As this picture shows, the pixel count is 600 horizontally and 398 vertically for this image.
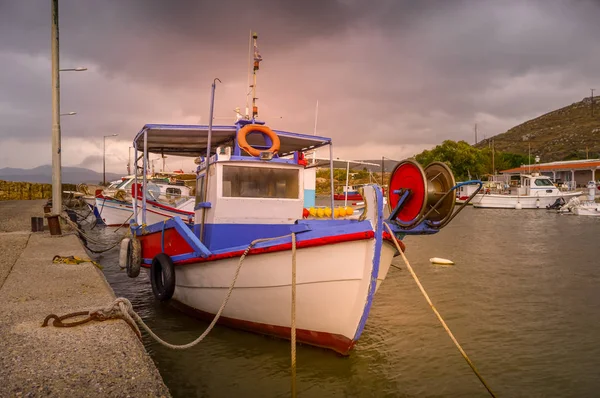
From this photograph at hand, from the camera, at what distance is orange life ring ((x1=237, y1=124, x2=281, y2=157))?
26.7ft

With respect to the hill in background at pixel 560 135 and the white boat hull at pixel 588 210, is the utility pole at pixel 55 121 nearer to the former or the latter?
the white boat hull at pixel 588 210

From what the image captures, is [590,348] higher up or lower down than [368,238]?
lower down

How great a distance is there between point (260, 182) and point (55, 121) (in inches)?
423

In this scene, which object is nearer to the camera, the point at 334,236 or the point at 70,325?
the point at 70,325

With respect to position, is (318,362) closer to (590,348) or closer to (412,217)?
(412,217)

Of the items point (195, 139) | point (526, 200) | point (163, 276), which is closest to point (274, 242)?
point (163, 276)

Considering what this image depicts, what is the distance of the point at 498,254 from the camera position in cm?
1850

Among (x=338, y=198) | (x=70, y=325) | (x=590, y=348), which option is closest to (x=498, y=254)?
(x=590, y=348)

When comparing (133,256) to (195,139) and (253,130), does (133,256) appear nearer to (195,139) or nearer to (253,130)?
(195,139)

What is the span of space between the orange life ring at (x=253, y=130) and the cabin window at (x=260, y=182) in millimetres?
372

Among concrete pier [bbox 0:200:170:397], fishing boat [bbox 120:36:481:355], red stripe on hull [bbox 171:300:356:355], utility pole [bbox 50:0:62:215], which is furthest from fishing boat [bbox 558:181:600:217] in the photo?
concrete pier [bbox 0:200:170:397]

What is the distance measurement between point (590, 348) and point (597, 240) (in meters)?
17.7

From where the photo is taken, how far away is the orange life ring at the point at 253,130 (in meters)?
8.15

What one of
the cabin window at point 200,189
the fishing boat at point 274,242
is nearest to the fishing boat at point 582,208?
the fishing boat at point 274,242
